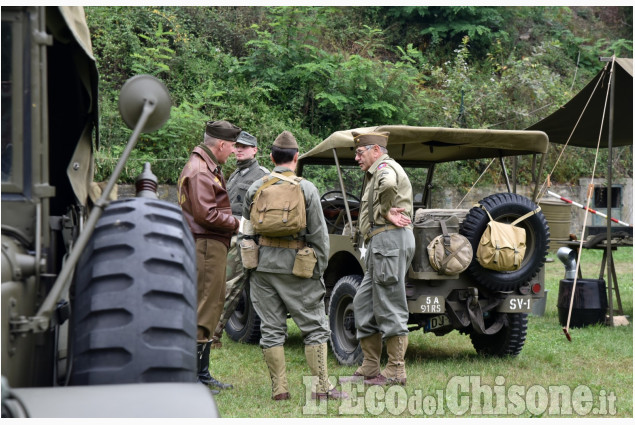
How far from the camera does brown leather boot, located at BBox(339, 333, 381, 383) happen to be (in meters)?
6.63

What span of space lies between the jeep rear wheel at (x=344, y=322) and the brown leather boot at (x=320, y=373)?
128cm

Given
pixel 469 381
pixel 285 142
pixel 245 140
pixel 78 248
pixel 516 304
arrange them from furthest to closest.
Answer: pixel 245 140 → pixel 516 304 → pixel 469 381 → pixel 285 142 → pixel 78 248

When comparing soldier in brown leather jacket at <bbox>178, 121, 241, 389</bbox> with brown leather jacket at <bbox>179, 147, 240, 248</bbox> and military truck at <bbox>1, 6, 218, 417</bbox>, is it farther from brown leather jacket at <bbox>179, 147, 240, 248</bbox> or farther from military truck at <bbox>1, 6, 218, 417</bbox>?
military truck at <bbox>1, 6, 218, 417</bbox>

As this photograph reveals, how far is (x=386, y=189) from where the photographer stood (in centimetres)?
632

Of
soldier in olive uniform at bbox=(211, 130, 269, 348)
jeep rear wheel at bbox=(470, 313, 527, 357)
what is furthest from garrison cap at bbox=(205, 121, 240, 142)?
jeep rear wheel at bbox=(470, 313, 527, 357)

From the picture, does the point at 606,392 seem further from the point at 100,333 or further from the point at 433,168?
the point at 100,333

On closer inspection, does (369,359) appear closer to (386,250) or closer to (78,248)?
(386,250)

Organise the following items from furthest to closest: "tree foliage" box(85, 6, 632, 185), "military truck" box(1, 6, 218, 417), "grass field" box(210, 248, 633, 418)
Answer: "tree foliage" box(85, 6, 632, 185)
"grass field" box(210, 248, 633, 418)
"military truck" box(1, 6, 218, 417)

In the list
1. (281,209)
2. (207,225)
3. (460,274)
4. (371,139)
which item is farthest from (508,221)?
(207,225)

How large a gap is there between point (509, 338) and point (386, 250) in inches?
74.7

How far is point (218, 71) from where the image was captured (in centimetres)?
1720

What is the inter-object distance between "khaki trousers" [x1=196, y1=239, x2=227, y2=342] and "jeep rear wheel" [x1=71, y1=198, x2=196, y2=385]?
11.5 feet

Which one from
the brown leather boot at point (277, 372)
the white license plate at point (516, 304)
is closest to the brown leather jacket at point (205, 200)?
the brown leather boot at point (277, 372)

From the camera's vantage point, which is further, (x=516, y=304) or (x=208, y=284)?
(x=516, y=304)
